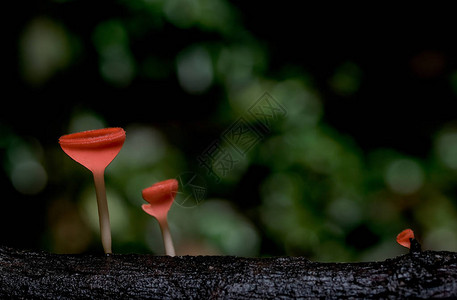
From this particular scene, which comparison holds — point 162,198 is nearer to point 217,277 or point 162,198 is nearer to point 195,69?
point 217,277

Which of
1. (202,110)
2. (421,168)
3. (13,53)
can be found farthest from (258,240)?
(13,53)

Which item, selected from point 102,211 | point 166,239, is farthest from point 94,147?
point 166,239

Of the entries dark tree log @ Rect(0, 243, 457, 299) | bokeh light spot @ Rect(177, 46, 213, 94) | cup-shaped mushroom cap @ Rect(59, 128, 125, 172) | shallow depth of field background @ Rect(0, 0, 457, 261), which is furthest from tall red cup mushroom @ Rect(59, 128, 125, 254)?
bokeh light spot @ Rect(177, 46, 213, 94)

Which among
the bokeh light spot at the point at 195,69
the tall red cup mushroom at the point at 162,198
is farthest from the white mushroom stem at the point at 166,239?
the bokeh light spot at the point at 195,69

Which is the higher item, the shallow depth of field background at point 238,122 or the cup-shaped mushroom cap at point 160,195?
the shallow depth of field background at point 238,122

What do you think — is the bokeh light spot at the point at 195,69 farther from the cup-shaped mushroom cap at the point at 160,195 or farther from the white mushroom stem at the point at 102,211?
the white mushroom stem at the point at 102,211

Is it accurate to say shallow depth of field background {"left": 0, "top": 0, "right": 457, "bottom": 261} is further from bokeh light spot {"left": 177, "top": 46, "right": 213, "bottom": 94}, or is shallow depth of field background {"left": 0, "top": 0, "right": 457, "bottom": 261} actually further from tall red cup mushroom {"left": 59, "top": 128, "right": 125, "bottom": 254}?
tall red cup mushroom {"left": 59, "top": 128, "right": 125, "bottom": 254}
